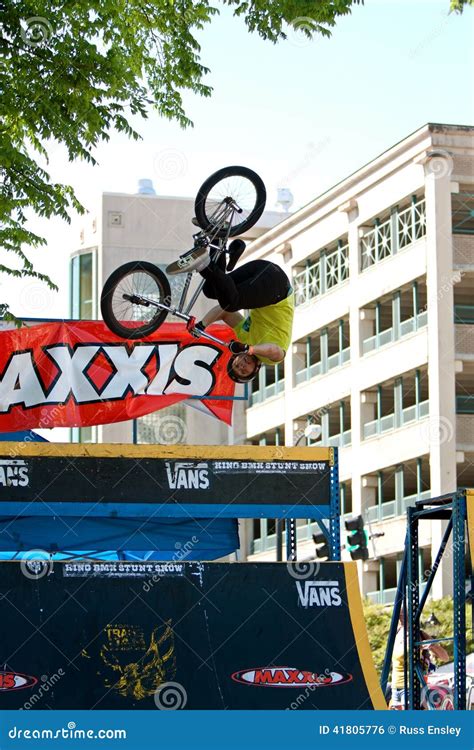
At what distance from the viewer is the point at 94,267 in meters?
68.6

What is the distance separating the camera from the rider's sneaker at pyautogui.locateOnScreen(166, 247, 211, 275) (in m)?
11.4

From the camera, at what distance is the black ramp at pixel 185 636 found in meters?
11.3

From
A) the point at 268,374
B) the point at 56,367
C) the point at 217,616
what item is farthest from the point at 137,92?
the point at 268,374

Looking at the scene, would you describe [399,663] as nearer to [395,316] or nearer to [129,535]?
[129,535]

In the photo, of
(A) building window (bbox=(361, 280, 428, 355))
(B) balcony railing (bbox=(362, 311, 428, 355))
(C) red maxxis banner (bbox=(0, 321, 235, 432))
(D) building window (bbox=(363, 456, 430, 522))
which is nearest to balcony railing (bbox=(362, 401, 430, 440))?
(D) building window (bbox=(363, 456, 430, 522))

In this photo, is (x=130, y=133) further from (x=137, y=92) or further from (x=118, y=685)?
(x=118, y=685)

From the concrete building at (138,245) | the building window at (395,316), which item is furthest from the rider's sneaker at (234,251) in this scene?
the concrete building at (138,245)

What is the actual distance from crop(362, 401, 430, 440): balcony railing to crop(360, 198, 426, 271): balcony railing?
6.64m

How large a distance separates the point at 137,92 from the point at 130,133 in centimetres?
61

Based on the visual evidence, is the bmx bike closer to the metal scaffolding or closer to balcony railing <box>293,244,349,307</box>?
the metal scaffolding

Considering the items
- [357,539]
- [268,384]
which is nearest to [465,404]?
[268,384]

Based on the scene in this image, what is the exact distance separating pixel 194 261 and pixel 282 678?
12.9ft

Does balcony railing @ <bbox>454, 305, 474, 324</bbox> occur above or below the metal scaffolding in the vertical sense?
above

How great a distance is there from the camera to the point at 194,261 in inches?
449
